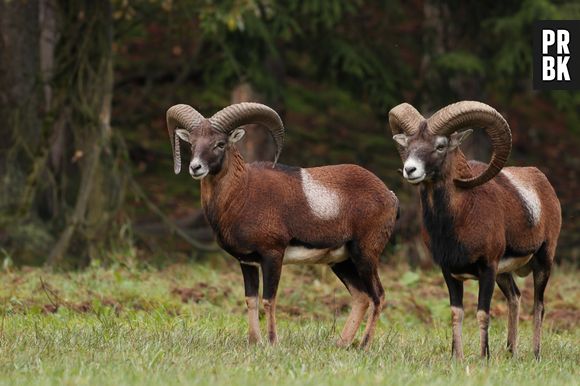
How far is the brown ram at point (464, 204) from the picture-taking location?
444 inches

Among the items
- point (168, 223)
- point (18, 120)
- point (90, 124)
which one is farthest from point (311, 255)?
point (18, 120)

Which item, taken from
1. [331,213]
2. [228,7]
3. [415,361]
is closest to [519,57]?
[228,7]

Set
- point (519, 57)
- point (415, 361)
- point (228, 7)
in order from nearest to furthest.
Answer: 1. point (415, 361)
2. point (228, 7)
3. point (519, 57)

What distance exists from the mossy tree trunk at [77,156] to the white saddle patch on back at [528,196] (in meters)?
8.30

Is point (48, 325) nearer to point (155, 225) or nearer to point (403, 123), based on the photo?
point (403, 123)

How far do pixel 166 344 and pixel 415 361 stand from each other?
2.04m

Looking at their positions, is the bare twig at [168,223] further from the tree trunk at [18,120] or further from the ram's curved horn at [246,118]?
the ram's curved horn at [246,118]

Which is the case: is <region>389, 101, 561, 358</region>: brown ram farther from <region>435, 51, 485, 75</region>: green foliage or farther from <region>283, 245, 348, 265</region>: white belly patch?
<region>435, 51, 485, 75</region>: green foliage

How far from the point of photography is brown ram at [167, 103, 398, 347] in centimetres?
1173

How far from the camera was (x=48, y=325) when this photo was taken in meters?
12.7

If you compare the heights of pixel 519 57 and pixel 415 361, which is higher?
pixel 519 57

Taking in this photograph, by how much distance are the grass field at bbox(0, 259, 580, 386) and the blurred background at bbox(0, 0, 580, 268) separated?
2015 millimetres

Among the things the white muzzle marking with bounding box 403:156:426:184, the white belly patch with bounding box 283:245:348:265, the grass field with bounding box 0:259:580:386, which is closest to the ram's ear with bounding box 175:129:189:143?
the white belly patch with bounding box 283:245:348:265

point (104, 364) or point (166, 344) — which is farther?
point (166, 344)
